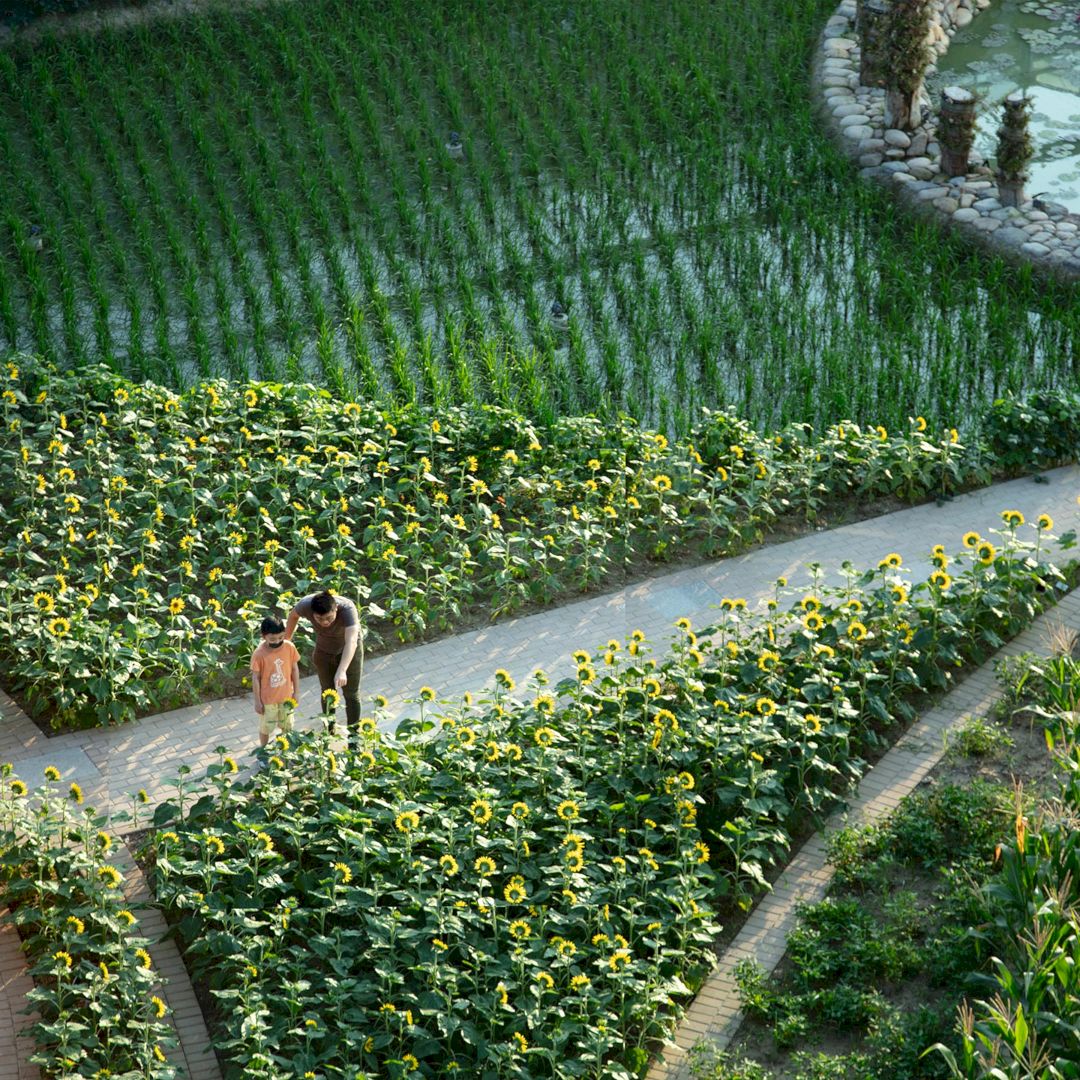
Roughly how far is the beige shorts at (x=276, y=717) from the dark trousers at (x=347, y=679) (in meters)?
0.20

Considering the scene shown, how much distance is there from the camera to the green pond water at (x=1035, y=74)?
16297 millimetres

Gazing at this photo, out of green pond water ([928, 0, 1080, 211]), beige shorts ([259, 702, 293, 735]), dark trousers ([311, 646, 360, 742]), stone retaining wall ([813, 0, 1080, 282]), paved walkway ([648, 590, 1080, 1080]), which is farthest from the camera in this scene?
green pond water ([928, 0, 1080, 211])

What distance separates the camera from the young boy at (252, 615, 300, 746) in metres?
8.12

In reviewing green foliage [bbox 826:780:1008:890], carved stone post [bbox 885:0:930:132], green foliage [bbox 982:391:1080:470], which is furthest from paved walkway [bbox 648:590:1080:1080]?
carved stone post [bbox 885:0:930:132]

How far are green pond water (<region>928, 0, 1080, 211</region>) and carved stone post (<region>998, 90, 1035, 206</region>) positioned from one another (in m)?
1.03

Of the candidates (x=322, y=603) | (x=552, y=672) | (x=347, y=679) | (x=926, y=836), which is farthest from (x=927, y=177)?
(x=322, y=603)

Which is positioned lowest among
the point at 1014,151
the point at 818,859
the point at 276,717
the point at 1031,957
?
the point at 818,859

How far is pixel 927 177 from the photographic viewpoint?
50.0 feet

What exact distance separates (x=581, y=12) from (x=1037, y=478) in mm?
9971

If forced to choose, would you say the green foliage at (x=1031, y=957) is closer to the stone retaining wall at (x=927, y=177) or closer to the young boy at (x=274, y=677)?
the young boy at (x=274, y=677)

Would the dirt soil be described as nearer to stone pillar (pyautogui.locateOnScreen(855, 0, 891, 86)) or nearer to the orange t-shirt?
the orange t-shirt

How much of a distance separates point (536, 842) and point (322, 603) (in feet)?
5.04

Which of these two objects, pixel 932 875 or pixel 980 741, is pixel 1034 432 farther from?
pixel 932 875

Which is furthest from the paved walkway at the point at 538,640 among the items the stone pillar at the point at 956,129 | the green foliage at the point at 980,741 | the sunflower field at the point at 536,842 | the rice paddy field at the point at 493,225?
the stone pillar at the point at 956,129
